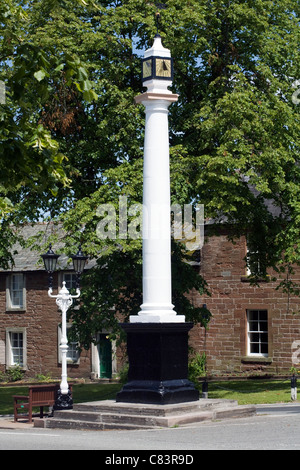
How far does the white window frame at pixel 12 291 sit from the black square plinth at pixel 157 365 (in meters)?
27.0

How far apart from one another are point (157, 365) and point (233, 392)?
11.9 metres

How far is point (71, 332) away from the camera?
85.5ft

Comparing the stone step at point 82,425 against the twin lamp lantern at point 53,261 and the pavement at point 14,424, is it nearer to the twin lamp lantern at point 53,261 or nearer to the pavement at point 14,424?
the pavement at point 14,424

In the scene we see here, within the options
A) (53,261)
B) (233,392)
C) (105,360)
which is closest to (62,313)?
(53,261)

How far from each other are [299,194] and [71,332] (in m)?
8.13

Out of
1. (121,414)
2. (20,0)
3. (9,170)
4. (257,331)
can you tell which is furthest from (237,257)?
(9,170)

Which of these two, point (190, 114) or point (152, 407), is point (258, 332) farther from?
point (152, 407)

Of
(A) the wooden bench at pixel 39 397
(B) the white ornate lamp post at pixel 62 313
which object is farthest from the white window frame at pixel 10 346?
(B) the white ornate lamp post at pixel 62 313

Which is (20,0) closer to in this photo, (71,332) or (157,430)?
(71,332)

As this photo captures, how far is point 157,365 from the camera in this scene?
58.5 feet

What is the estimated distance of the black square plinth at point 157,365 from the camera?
1777 centimetres

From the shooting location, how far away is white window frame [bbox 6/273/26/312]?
147ft

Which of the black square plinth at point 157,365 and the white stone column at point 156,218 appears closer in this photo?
the black square plinth at point 157,365

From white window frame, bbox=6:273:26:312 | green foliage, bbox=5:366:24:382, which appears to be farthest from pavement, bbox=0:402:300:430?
white window frame, bbox=6:273:26:312
